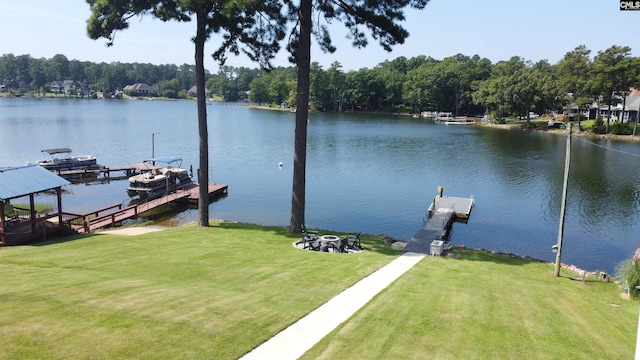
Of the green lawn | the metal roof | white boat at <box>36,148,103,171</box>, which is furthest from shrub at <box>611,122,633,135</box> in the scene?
the metal roof

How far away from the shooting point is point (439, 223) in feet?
90.1

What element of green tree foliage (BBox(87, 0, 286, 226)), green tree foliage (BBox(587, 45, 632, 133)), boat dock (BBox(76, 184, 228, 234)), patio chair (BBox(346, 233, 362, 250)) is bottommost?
boat dock (BBox(76, 184, 228, 234))

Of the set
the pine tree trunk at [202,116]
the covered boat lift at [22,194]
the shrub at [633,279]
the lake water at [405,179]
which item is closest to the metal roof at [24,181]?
the covered boat lift at [22,194]

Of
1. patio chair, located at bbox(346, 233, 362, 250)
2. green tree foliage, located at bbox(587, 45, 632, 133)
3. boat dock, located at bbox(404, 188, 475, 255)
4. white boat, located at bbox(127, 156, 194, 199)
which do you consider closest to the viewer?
patio chair, located at bbox(346, 233, 362, 250)

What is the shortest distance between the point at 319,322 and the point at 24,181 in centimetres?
1549

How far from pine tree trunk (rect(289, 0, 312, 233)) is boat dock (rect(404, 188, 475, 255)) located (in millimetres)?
5498

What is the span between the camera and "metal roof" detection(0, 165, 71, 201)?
17647 millimetres

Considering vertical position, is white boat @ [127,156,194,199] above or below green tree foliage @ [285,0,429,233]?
below

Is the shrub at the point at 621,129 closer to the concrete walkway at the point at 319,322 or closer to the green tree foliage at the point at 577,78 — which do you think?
the green tree foliage at the point at 577,78

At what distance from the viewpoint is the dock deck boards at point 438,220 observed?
2270 cm

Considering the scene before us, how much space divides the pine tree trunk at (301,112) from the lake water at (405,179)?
21.0 feet

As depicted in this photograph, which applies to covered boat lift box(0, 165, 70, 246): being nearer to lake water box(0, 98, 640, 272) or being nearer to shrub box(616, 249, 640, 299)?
lake water box(0, 98, 640, 272)

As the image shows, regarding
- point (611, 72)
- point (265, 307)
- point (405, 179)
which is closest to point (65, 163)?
point (405, 179)

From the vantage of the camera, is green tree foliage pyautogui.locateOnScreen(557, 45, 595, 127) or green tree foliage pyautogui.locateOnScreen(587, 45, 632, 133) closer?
green tree foliage pyautogui.locateOnScreen(587, 45, 632, 133)
